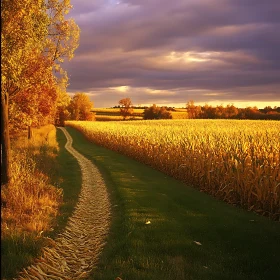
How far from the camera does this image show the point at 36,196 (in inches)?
428

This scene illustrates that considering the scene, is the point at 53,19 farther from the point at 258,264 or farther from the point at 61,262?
the point at 258,264

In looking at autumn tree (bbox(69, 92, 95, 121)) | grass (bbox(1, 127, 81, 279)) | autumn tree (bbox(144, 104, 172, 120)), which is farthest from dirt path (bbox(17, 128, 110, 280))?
autumn tree (bbox(69, 92, 95, 121))

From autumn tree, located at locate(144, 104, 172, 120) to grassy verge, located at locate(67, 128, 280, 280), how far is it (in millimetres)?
102186

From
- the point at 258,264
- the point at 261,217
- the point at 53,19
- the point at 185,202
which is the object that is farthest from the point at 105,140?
the point at 258,264

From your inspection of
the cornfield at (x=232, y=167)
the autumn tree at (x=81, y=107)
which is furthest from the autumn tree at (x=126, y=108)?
the cornfield at (x=232, y=167)

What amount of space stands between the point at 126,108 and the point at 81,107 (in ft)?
63.9

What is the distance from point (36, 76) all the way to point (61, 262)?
33.9 ft

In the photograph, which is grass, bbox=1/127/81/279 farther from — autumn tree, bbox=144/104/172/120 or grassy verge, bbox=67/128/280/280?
autumn tree, bbox=144/104/172/120

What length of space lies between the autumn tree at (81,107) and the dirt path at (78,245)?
11507 centimetres

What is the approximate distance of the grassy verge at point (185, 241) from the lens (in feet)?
23.1

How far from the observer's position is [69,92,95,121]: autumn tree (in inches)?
4978

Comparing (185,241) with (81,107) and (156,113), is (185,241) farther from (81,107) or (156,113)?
(81,107)

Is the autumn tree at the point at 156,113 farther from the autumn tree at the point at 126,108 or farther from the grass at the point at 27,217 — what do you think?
the grass at the point at 27,217

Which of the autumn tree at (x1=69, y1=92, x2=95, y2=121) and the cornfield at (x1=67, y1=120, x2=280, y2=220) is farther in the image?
the autumn tree at (x1=69, y1=92, x2=95, y2=121)
